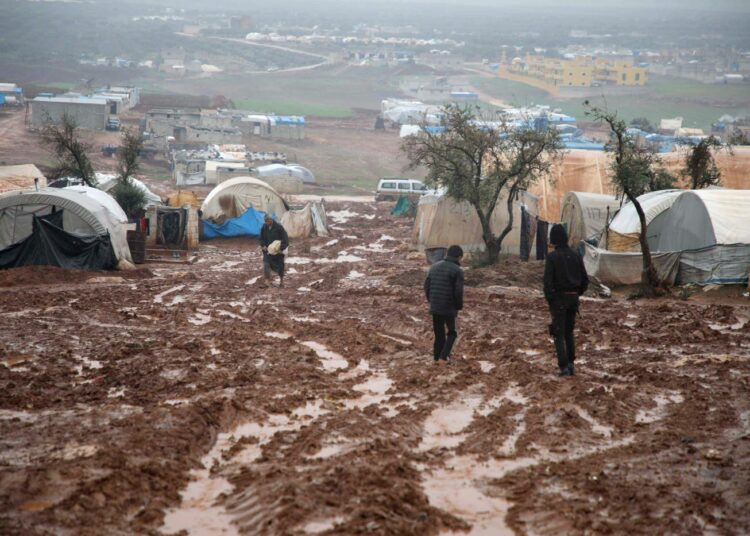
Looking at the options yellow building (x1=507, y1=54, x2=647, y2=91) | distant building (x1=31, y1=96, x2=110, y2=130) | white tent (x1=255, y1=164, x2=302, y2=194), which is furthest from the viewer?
yellow building (x1=507, y1=54, x2=647, y2=91)

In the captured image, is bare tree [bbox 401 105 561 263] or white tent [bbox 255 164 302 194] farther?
white tent [bbox 255 164 302 194]

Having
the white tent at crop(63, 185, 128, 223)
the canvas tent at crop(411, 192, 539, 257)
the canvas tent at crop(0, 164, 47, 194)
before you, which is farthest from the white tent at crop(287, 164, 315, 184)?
the white tent at crop(63, 185, 128, 223)

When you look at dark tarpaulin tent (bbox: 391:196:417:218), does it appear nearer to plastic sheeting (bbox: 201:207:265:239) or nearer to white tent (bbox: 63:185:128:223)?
plastic sheeting (bbox: 201:207:265:239)

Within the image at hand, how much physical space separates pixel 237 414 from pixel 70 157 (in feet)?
85.2

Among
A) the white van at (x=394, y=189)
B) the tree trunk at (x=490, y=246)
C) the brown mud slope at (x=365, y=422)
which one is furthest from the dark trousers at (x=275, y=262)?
the white van at (x=394, y=189)

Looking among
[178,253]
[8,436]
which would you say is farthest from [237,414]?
[178,253]

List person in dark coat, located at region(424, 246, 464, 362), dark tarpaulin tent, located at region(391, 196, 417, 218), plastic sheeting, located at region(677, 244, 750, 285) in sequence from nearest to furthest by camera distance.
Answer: person in dark coat, located at region(424, 246, 464, 362)
plastic sheeting, located at region(677, 244, 750, 285)
dark tarpaulin tent, located at region(391, 196, 417, 218)

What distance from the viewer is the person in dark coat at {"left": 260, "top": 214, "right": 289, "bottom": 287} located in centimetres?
2058

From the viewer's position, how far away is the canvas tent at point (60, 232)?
23281 mm

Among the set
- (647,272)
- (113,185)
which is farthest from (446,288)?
(113,185)

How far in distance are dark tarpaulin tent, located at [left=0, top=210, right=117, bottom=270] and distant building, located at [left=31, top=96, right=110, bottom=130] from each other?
45071 millimetres

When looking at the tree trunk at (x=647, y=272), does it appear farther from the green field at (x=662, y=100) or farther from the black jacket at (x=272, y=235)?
the green field at (x=662, y=100)

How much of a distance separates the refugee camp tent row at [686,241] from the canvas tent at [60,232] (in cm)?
1081

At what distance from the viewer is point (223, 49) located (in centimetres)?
16338
